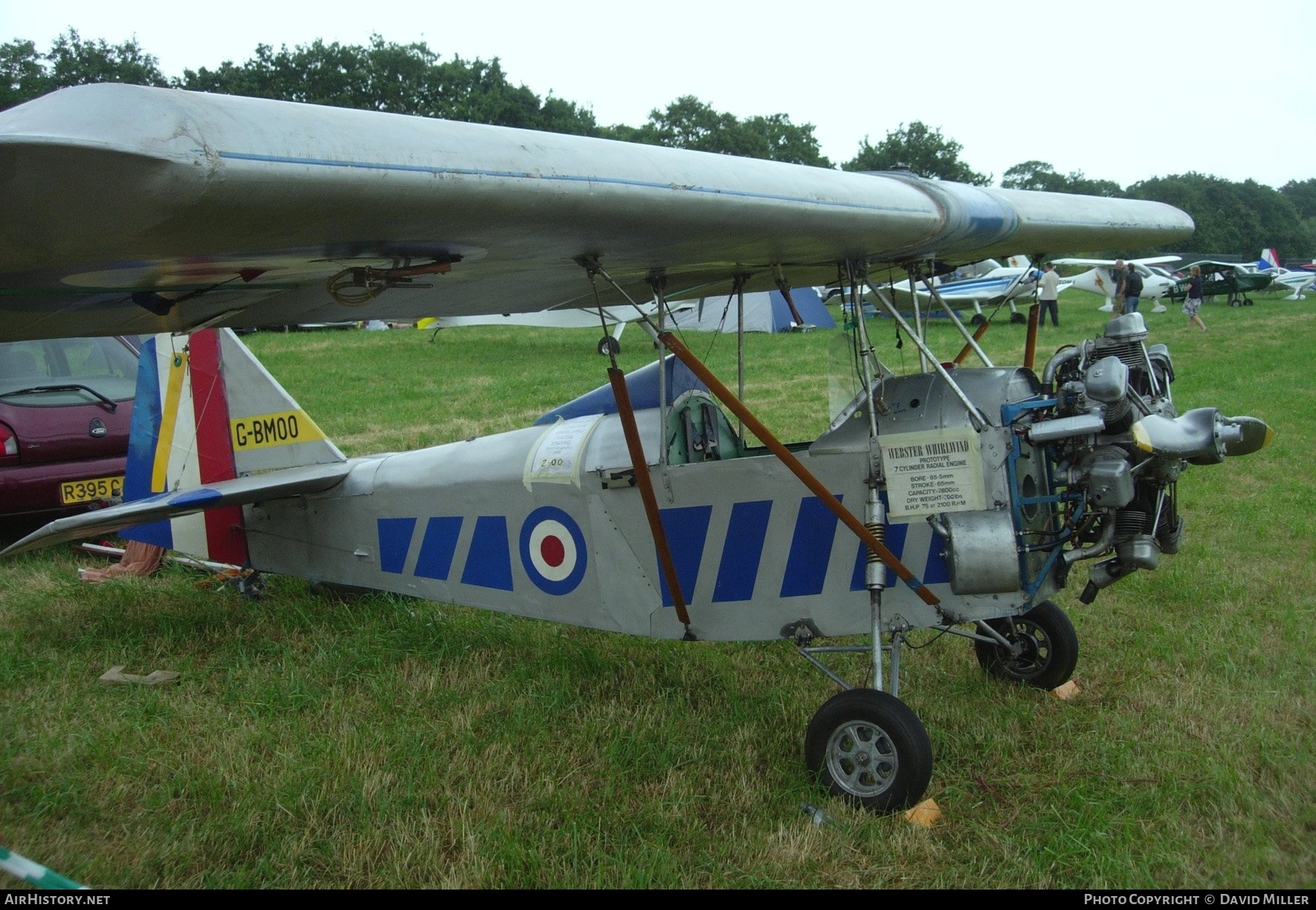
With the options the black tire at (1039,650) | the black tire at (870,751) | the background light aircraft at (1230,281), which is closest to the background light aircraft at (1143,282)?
the background light aircraft at (1230,281)

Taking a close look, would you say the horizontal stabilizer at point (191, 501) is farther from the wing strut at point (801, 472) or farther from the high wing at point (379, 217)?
the wing strut at point (801, 472)

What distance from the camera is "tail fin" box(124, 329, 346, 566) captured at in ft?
17.8

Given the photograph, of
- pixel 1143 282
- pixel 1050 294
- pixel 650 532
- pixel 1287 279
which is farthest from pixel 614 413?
pixel 1287 279

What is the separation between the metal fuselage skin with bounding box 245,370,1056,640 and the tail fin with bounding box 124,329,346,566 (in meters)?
0.50

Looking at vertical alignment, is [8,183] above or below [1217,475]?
above

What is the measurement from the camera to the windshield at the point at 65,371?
654 cm

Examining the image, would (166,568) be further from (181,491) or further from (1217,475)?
(1217,475)

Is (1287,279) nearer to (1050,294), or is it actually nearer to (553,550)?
(1050,294)

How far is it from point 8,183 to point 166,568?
4.86m

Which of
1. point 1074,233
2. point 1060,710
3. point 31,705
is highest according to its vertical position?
point 1074,233

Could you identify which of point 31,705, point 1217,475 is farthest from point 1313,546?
point 31,705

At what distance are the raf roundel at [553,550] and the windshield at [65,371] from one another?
12.3 feet

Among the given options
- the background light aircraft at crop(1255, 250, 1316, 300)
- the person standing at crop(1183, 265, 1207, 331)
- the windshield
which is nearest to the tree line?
the background light aircraft at crop(1255, 250, 1316, 300)

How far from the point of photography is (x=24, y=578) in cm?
617
